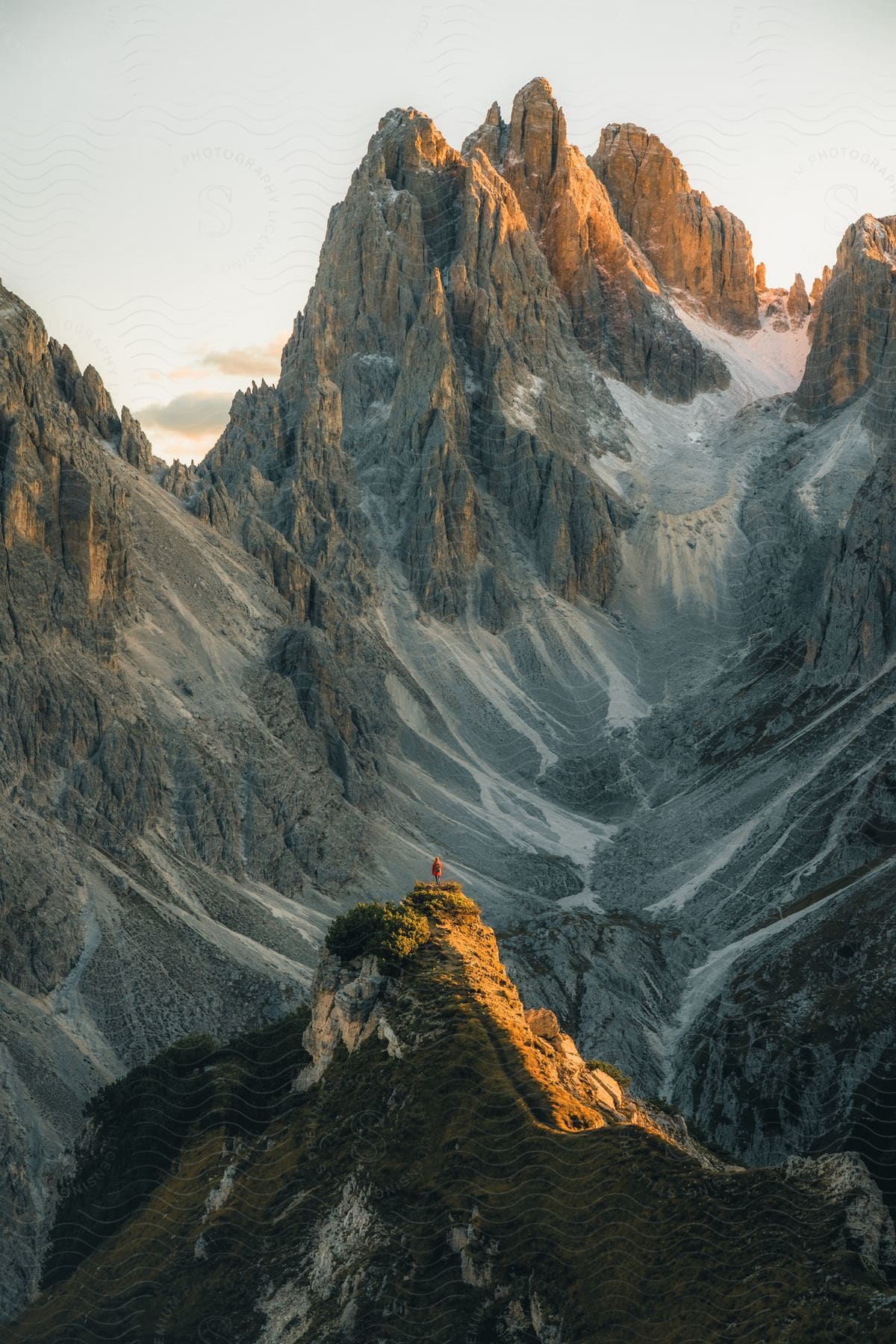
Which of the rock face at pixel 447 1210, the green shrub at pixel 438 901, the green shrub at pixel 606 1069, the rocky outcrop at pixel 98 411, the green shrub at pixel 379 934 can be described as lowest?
the green shrub at pixel 606 1069

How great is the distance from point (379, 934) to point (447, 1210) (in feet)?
56.3

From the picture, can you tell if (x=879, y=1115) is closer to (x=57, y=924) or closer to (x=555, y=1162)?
(x=57, y=924)

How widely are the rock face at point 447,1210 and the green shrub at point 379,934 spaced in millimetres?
665

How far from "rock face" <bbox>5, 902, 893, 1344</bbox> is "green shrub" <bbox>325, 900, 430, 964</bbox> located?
2.18 ft

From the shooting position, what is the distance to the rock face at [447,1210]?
45656mm

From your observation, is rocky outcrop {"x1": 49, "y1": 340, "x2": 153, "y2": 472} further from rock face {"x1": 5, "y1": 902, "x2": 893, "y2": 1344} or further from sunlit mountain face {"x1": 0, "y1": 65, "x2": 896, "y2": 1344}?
rock face {"x1": 5, "y1": 902, "x2": 893, "y2": 1344}

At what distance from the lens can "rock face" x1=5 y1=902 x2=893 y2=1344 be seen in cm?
4566

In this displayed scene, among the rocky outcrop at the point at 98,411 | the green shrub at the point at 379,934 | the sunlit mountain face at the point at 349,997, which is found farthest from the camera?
the rocky outcrop at the point at 98,411

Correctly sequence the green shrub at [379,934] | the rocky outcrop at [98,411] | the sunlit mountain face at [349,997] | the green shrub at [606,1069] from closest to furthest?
the sunlit mountain face at [349,997] < the green shrub at [379,934] < the green shrub at [606,1069] < the rocky outcrop at [98,411]

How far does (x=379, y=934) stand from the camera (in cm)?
6756

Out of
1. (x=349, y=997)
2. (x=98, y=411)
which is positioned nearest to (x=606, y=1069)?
(x=349, y=997)

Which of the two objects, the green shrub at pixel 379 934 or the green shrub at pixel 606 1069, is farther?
the green shrub at pixel 606 1069

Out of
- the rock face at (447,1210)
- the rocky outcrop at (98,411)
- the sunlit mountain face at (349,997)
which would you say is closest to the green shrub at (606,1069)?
the sunlit mountain face at (349,997)

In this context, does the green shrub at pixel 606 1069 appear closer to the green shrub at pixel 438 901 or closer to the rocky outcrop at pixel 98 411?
the green shrub at pixel 438 901
